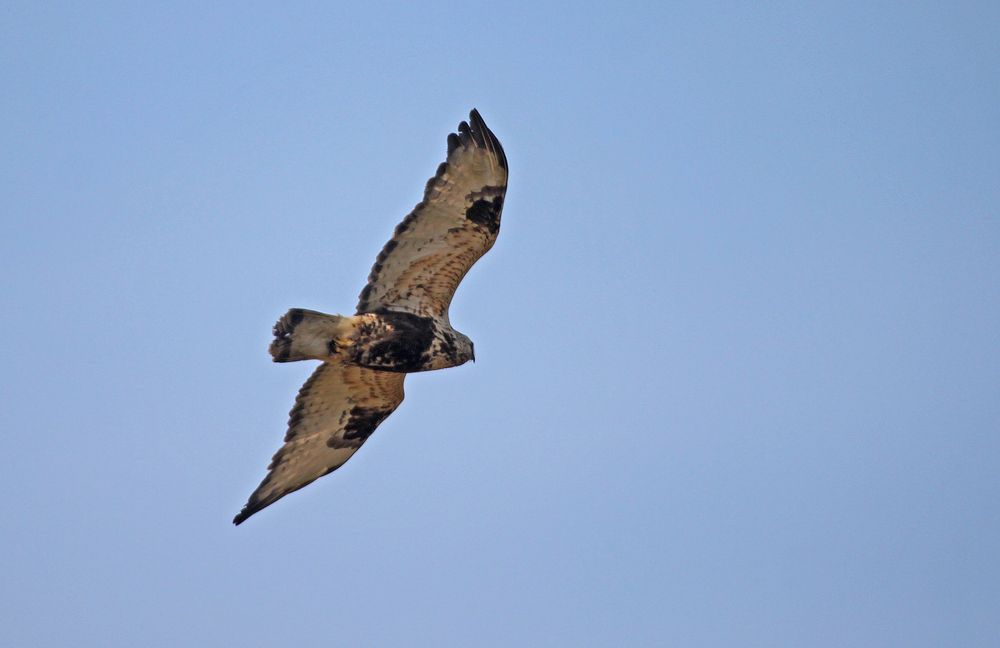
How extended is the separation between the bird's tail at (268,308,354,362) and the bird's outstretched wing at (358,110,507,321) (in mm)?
588

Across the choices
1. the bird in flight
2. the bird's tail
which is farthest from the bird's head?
the bird's tail

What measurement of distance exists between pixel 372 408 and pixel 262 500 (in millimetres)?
1904

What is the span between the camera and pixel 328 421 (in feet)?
66.6

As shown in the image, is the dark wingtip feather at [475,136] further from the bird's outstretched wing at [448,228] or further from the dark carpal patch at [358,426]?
the dark carpal patch at [358,426]

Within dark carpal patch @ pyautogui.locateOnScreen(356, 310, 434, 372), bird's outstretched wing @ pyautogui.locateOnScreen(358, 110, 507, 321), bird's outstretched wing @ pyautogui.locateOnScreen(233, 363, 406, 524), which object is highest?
bird's outstretched wing @ pyautogui.locateOnScreen(358, 110, 507, 321)

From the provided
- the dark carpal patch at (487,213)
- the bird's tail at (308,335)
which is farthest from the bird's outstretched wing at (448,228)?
the bird's tail at (308,335)

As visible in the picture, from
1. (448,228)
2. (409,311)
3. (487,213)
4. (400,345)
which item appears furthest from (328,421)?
(487,213)

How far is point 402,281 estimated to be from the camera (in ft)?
63.2

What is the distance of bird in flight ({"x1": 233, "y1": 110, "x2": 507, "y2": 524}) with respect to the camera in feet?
61.6

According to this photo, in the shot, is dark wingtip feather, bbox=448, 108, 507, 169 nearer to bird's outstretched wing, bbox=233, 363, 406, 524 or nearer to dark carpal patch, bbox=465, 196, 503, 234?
dark carpal patch, bbox=465, 196, 503, 234

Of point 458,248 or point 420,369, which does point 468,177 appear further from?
point 420,369

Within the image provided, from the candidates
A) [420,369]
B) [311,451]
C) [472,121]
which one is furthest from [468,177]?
[311,451]

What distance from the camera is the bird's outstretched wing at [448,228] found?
1881cm

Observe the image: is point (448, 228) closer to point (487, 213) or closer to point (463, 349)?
point (487, 213)
